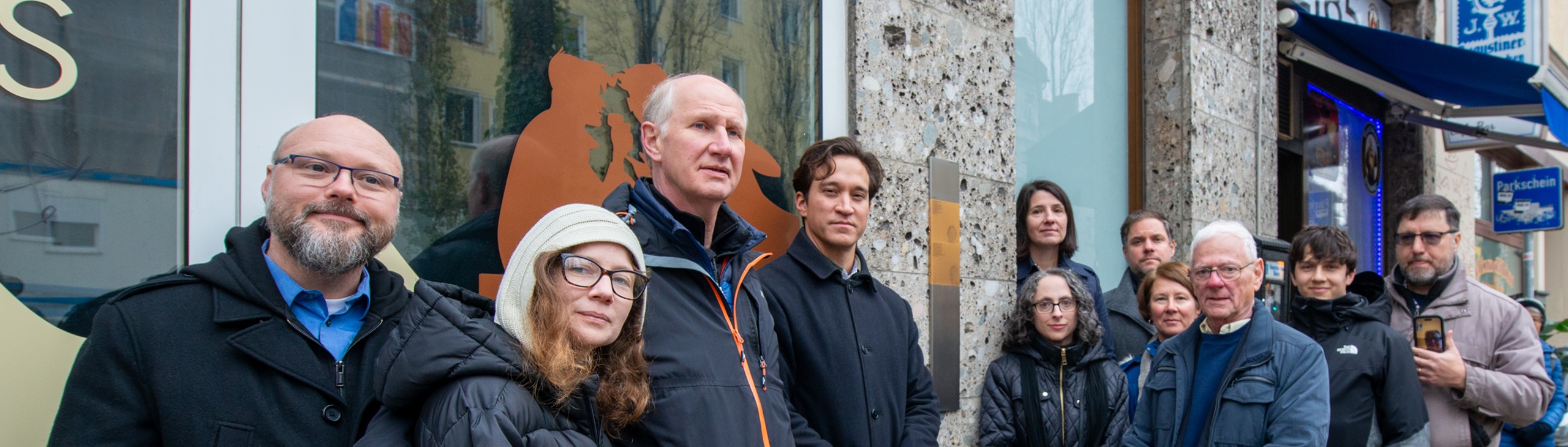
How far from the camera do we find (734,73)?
3.58 m

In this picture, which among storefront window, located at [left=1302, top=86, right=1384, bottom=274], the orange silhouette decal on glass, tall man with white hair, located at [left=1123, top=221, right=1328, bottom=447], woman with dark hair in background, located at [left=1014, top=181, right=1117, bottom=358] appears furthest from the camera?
storefront window, located at [left=1302, top=86, right=1384, bottom=274]

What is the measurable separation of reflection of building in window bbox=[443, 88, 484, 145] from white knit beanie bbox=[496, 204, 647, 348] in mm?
878

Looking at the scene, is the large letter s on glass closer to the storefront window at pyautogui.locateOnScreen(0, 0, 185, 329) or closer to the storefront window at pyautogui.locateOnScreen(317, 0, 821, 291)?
the storefront window at pyautogui.locateOnScreen(0, 0, 185, 329)

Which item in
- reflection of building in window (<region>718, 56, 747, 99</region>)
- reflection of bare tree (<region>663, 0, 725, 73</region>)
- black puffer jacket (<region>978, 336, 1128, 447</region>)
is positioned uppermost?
reflection of bare tree (<region>663, 0, 725, 73</region>)

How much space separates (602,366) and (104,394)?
2.82 feet

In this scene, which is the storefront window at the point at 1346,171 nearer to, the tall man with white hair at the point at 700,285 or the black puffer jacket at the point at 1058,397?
the black puffer jacket at the point at 1058,397

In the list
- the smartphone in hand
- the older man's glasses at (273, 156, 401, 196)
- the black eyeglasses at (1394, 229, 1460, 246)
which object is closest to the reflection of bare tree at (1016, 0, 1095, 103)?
the black eyeglasses at (1394, 229, 1460, 246)

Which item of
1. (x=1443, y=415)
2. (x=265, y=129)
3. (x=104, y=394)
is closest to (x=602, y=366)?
(x=104, y=394)

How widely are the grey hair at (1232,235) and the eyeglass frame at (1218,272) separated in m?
0.01

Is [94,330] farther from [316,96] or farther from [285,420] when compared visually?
[316,96]

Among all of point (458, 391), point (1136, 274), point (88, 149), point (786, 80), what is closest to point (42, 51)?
point (88, 149)

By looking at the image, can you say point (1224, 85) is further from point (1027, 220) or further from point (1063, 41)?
point (1027, 220)

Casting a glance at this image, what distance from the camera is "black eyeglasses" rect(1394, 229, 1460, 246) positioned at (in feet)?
13.8

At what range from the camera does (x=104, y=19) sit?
2.13 meters
